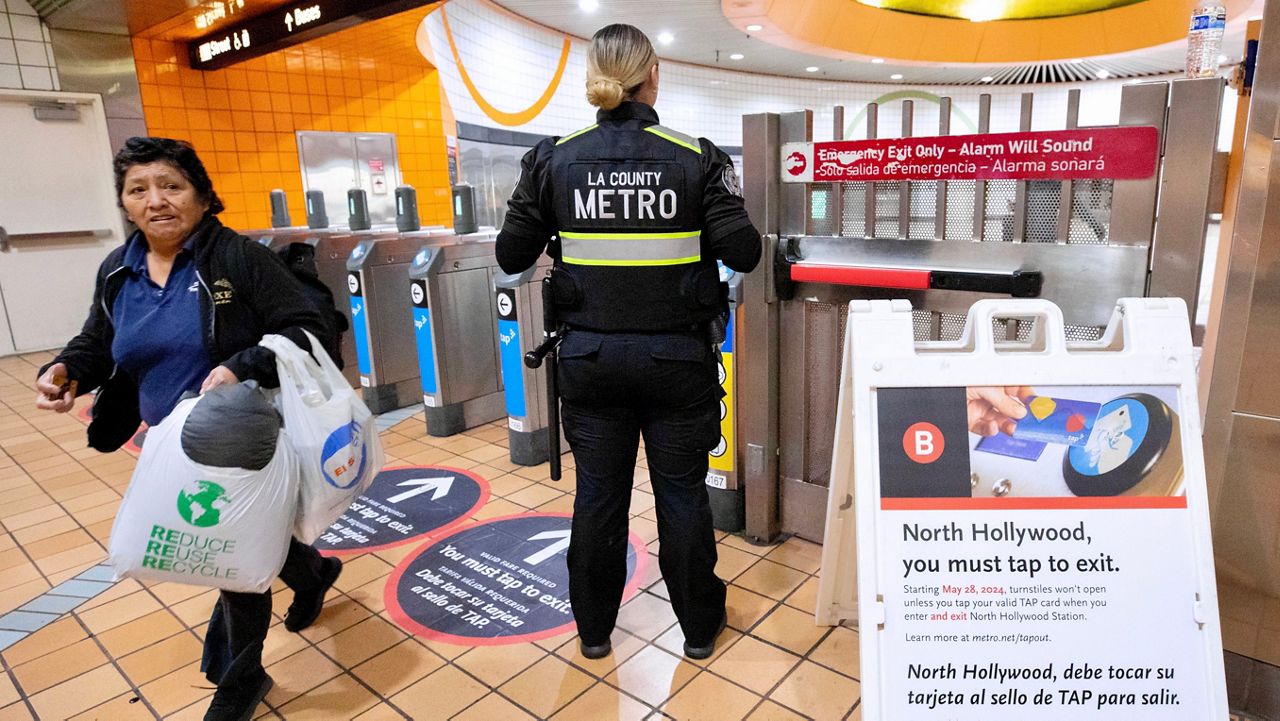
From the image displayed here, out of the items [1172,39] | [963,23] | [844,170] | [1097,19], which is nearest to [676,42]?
[963,23]

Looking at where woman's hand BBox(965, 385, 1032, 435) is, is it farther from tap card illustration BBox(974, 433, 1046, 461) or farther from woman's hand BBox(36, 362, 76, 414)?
woman's hand BBox(36, 362, 76, 414)

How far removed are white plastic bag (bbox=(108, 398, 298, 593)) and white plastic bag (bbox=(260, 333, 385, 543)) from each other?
122mm

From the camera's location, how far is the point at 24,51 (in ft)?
19.4

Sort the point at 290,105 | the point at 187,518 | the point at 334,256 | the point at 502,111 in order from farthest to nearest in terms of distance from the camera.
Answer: the point at 502,111 < the point at 290,105 < the point at 334,256 < the point at 187,518

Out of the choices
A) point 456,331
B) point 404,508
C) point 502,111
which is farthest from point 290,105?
point 404,508

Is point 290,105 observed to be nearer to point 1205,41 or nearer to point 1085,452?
point 1205,41

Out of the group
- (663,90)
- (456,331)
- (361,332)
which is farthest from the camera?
(663,90)

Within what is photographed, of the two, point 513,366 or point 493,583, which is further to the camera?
point 513,366

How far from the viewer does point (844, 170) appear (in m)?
2.26

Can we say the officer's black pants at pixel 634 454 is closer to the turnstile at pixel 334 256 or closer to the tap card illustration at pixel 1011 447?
the tap card illustration at pixel 1011 447

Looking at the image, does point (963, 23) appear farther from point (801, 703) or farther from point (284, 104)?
point (801, 703)

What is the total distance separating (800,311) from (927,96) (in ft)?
40.7

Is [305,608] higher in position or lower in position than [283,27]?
lower

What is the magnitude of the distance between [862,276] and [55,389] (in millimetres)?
2093
